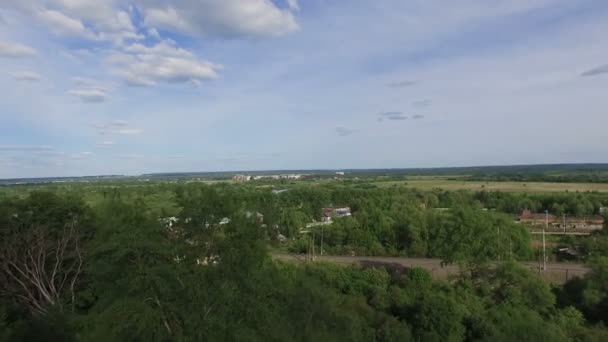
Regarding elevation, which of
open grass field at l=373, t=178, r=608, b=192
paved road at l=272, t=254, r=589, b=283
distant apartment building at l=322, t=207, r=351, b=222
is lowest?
paved road at l=272, t=254, r=589, b=283

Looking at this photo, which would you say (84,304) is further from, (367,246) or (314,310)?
(367,246)

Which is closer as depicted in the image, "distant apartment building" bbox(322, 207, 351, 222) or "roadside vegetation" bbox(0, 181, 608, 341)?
"roadside vegetation" bbox(0, 181, 608, 341)

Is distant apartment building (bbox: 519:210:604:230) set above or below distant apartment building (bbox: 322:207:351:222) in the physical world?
below

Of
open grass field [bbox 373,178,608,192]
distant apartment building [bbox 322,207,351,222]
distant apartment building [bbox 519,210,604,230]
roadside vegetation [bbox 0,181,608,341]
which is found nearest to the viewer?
roadside vegetation [bbox 0,181,608,341]

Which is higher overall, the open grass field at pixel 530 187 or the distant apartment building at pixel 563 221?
the open grass field at pixel 530 187

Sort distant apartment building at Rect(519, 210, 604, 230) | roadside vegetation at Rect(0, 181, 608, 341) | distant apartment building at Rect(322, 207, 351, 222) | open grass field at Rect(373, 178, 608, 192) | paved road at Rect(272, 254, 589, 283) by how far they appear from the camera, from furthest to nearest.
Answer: open grass field at Rect(373, 178, 608, 192) → distant apartment building at Rect(322, 207, 351, 222) → distant apartment building at Rect(519, 210, 604, 230) → paved road at Rect(272, 254, 589, 283) → roadside vegetation at Rect(0, 181, 608, 341)

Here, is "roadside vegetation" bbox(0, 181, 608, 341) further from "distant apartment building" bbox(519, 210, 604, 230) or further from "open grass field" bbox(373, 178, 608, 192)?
"open grass field" bbox(373, 178, 608, 192)

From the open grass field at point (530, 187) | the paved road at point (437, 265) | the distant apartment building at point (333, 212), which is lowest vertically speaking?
the paved road at point (437, 265)

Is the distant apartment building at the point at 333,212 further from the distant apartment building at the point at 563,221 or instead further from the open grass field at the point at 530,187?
the open grass field at the point at 530,187

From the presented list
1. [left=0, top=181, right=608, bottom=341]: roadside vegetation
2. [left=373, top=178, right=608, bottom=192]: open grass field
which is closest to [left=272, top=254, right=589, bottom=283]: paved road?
[left=0, top=181, right=608, bottom=341]: roadside vegetation

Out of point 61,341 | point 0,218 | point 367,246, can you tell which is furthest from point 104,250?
point 367,246

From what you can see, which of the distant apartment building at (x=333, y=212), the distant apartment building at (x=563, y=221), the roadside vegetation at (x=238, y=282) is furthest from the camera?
the distant apartment building at (x=333, y=212)

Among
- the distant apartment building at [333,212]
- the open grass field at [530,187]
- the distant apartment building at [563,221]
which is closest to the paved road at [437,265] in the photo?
the distant apartment building at [563,221]
